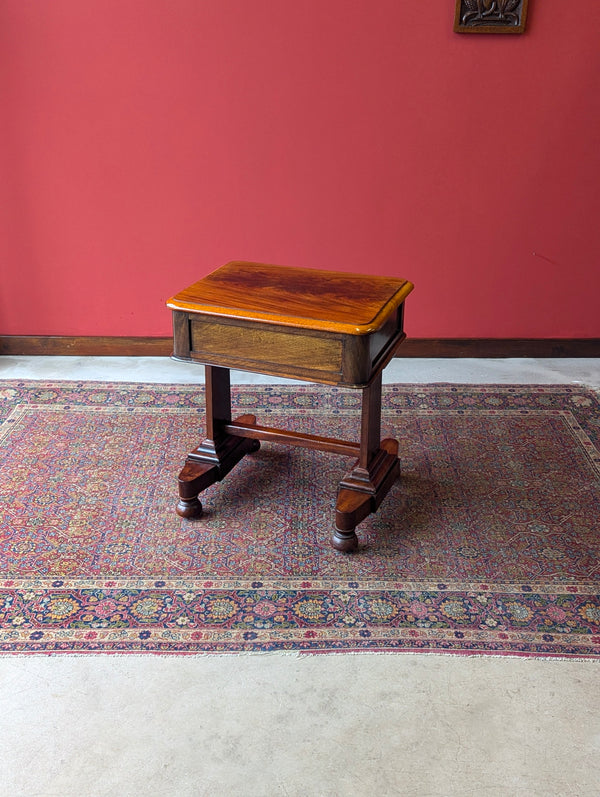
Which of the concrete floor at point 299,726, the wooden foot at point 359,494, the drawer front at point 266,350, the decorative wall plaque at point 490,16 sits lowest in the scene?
the concrete floor at point 299,726

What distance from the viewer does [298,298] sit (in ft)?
9.44

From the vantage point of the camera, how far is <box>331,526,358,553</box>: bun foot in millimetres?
2934

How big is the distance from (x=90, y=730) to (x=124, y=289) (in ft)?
8.87

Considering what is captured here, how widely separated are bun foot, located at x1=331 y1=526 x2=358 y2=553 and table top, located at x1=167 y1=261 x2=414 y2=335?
754 millimetres

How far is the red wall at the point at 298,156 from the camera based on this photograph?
399cm

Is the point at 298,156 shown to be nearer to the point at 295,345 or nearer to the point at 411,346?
the point at 411,346

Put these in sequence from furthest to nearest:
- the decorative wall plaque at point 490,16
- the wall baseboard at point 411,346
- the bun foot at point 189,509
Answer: the wall baseboard at point 411,346
the decorative wall plaque at point 490,16
the bun foot at point 189,509

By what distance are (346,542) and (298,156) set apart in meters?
2.14

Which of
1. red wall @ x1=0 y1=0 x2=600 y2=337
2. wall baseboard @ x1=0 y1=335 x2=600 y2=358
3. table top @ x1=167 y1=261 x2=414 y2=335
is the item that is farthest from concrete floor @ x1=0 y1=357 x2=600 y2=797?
red wall @ x1=0 y1=0 x2=600 y2=337

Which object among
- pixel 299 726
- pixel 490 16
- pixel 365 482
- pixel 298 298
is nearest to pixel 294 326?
pixel 298 298

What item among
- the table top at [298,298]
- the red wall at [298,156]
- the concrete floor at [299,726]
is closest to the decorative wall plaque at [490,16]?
the red wall at [298,156]

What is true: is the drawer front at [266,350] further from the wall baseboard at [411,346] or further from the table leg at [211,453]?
the wall baseboard at [411,346]

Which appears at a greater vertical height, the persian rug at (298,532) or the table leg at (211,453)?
the table leg at (211,453)

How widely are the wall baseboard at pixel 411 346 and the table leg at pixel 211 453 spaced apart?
4.39ft
